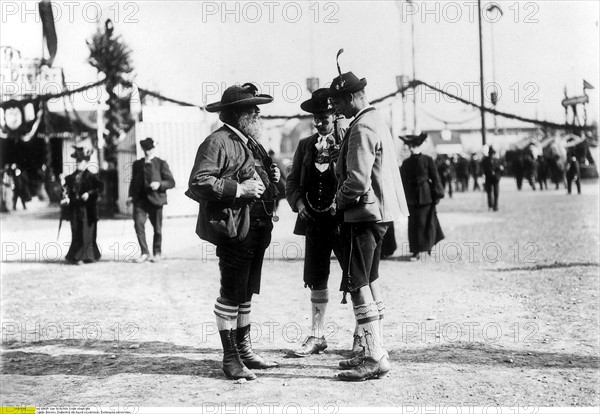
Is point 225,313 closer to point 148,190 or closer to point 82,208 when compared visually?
point 148,190

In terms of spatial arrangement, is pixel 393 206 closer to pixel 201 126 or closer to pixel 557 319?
pixel 557 319

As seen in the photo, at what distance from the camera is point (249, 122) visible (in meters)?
4.86

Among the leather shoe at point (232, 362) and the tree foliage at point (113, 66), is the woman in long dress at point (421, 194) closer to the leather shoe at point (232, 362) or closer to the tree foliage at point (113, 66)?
the leather shoe at point (232, 362)

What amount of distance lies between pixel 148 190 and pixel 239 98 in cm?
598

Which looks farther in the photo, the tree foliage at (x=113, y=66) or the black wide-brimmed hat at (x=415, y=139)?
the tree foliage at (x=113, y=66)

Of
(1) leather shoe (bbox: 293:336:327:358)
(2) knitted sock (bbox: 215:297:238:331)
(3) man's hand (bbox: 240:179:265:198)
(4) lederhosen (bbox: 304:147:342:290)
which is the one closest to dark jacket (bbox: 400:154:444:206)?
(4) lederhosen (bbox: 304:147:342:290)

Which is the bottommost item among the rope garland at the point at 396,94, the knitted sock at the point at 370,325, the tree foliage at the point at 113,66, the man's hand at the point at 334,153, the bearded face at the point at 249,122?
the knitted sock at the point at 370,325

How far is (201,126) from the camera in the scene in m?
17.1

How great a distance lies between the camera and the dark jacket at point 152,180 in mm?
10430

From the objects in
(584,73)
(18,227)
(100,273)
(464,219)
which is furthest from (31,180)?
(584,73)

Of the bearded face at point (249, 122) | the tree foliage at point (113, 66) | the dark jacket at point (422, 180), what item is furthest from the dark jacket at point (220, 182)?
the tree foliage at point (113, 66)

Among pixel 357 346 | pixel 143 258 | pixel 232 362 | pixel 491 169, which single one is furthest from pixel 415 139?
pixel 491 169

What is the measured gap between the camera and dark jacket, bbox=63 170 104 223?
10.7m

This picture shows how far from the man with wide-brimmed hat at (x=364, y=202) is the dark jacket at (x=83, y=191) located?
6809 millimetres
